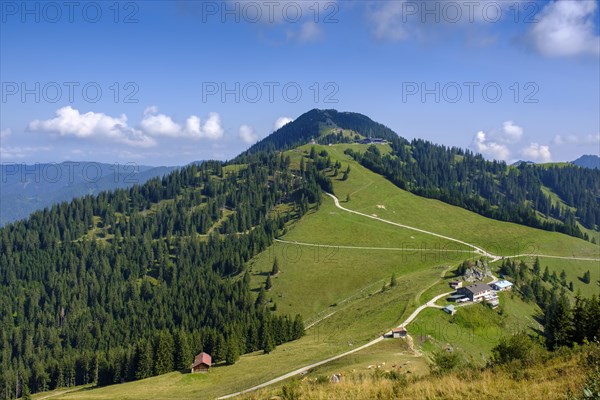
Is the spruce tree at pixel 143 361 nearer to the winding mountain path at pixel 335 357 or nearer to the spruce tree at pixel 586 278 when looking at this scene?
the winding mountain path at pixel 335 357

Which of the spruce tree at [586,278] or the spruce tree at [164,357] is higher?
the spruce tree at [586,278]

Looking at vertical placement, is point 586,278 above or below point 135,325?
above

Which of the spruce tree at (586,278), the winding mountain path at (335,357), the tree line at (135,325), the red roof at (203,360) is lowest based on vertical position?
the tree line at (135,325)

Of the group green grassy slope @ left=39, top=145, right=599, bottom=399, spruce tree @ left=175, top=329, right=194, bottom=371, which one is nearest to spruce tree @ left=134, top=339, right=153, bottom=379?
spruce tree @ left=175, top=329, right=194, bottom=371

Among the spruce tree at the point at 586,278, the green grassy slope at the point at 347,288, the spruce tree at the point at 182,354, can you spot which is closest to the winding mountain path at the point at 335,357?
the green grassy slope at the point at 347,288

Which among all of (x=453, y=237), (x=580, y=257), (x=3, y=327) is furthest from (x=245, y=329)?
(x=580, y=257)

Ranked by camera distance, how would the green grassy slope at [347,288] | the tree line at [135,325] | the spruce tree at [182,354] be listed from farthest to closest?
1. the tree line at [135,325]
2. the spruce tree at [182,354]
3. the green grassy slope at [347,288]

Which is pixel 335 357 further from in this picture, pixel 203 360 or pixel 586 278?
pixel 586 278

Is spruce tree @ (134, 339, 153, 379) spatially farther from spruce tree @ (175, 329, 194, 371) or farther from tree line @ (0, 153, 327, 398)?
spruce tree @ (175, 329, 194, 371)

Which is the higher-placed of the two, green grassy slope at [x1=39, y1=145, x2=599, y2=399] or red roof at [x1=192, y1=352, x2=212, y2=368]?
green grassy slope at [x1=39, y1=145, x2=599, y2=399]

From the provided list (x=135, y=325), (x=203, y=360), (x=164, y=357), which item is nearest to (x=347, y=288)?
(x=203, y=360)

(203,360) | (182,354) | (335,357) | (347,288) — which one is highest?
(335,357)

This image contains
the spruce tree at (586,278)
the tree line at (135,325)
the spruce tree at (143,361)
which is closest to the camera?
the spruce tree at (143,361)

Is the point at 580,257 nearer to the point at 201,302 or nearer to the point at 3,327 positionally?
the point at 201,302
